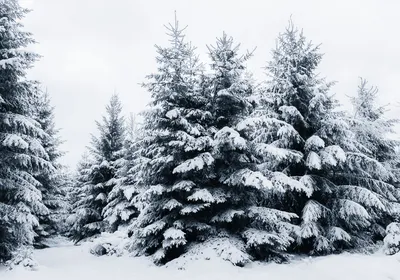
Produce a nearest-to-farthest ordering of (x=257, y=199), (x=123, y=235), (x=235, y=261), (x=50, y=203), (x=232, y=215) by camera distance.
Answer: (x=235, y=261) → (x=232, y=215) → (x=257, y=199) → (x=123, y=235) → (x=50, y=203)

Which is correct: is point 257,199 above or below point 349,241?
above

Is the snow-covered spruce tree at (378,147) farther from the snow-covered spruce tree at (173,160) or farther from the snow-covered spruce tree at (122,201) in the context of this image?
the snow-covered spruce tree at (122,201)

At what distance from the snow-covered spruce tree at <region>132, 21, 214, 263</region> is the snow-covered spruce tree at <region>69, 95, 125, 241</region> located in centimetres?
1132

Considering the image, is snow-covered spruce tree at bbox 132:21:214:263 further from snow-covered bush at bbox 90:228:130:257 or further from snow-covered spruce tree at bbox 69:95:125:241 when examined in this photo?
snow-covered spruce tree at bbox 69:95:125:241

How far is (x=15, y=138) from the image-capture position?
12.4 meters

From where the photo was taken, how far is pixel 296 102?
16.0 meters

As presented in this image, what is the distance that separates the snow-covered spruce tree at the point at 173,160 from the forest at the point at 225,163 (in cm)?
5

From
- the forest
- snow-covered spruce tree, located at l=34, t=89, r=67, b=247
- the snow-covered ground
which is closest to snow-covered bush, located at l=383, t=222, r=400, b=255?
the forest

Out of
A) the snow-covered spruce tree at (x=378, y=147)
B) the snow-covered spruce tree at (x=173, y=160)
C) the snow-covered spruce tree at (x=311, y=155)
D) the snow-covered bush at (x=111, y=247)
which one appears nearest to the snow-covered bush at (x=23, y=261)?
the snow-covered spruce tree at (x=173, y=160)

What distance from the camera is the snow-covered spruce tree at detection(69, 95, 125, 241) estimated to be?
2545 cm

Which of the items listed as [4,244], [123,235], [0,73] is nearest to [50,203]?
[123,235]

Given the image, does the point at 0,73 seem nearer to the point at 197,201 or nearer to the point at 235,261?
the point at 197,201

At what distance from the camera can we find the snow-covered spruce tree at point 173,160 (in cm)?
1293

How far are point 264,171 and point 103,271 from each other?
7994 mm
